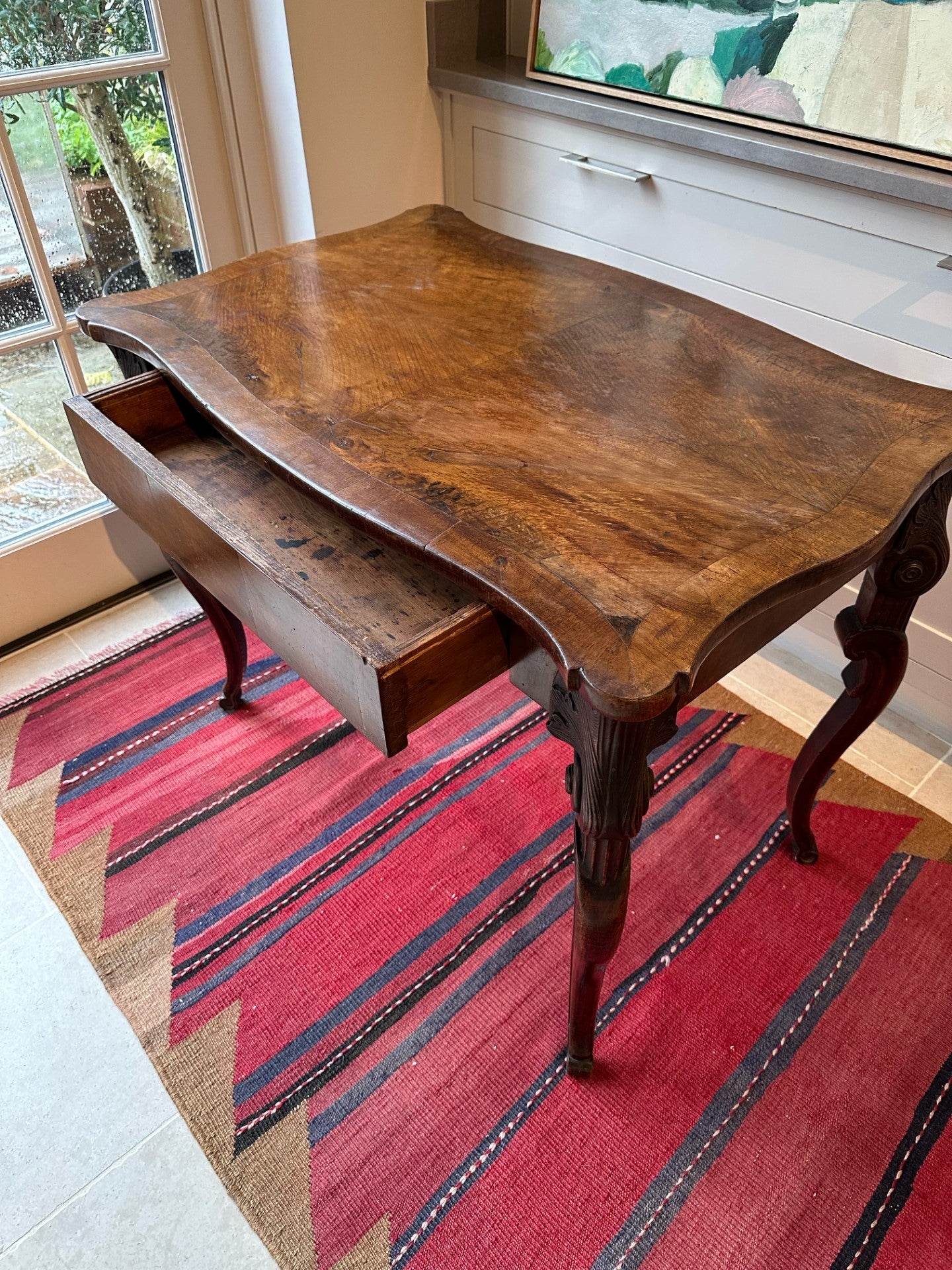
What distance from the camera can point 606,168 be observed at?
5.00ft

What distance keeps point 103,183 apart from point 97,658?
0.82 meters

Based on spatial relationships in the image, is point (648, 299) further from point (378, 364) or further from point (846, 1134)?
point (846, 1134)

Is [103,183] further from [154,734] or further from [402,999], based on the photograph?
[402,999]

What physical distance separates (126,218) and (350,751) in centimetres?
100

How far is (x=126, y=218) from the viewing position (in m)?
1.59

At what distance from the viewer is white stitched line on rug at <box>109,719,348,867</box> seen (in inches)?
53.7

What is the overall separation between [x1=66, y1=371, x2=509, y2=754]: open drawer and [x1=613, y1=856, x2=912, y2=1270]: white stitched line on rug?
623 millimetres

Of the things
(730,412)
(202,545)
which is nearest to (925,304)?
(730,412)

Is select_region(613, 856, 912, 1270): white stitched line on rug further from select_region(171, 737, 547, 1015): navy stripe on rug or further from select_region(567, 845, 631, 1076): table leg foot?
select_region(171, 737, 547, 1015): navy stripe on rug

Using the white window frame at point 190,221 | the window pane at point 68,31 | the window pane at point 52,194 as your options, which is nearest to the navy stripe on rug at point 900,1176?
the white window frame at point 190,221

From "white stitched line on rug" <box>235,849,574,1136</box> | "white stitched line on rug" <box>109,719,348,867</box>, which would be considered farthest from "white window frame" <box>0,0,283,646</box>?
"white stitched line on rug" <box>235,849,574,1136</box>

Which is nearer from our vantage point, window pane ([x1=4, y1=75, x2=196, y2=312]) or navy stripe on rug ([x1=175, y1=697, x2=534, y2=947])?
navy stripe on rug ([x1=175, y1=697, x2=534, y2=947])

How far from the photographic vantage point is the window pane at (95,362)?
1.64m

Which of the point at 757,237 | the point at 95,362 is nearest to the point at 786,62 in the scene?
the point at 757,237
